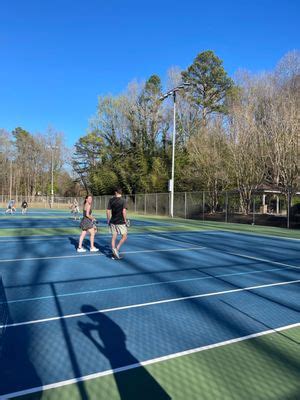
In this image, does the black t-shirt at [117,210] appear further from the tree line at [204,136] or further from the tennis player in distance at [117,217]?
the tree line at [204,136]

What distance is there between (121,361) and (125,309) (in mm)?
1592

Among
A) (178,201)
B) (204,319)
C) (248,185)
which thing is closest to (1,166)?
(178,201)

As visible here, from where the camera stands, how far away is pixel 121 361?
352cm

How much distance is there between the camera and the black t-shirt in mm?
9055

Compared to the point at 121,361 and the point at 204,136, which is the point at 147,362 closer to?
the point at 121,361

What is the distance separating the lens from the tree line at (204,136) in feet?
88.2

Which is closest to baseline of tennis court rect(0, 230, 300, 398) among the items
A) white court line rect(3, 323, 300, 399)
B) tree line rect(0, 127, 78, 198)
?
white court line rect(3, 323, 300, 399)

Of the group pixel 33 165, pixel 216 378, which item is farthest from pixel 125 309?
pixel 33 165

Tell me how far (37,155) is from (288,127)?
6381 cm

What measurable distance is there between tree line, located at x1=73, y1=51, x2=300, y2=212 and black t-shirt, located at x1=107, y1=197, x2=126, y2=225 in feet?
55.5

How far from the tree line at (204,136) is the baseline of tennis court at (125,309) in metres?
17.6

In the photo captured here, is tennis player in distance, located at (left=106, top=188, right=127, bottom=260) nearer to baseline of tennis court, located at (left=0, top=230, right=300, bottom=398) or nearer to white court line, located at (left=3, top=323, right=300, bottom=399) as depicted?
baseline of tennis court, located at (left=0, top=230, right=300, bottom=398)

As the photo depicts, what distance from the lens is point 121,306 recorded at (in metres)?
5.24

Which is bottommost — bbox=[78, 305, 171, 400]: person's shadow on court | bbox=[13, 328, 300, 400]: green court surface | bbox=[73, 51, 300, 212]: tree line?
bbox=[13, 328, 300, 400]: green court surface
